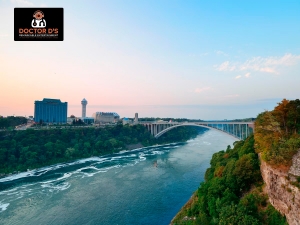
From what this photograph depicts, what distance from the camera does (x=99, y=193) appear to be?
1552 cm

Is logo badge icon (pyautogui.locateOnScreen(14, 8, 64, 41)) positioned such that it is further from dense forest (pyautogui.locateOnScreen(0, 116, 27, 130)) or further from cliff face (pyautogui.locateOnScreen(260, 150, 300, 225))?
dense forest (pyautogui.locateOnScreen(0, 116, 27, 130))

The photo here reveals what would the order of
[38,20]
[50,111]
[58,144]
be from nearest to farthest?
[38,20]
[58,144]
[50,111]

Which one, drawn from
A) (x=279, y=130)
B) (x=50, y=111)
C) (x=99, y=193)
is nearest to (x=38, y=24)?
(x=279, y=130)

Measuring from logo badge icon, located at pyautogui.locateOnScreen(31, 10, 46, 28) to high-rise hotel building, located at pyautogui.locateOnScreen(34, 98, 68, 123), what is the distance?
41.6 meters

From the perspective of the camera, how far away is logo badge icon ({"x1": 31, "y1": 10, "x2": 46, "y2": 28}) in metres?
8.32

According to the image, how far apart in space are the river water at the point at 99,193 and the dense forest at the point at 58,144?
2.19 m

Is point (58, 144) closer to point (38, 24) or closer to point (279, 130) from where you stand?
point (38, 24)

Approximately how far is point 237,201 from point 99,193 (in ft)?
35.1

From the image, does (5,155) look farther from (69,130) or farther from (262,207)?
(262,207)

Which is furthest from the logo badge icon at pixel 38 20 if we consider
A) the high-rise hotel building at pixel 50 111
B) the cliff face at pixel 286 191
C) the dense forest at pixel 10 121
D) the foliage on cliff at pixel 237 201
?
the high-rise hotel building at pixel 50 111

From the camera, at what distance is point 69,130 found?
31.9 meters

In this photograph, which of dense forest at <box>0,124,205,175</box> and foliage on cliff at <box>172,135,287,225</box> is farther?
dense forest at <box>0,124,205,175</box>

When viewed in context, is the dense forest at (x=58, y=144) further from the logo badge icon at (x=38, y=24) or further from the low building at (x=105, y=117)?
the low building at (x=105, y=117)

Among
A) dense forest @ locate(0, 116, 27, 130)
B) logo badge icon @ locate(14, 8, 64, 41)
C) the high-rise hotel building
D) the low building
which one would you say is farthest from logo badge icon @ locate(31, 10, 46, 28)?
the low building
